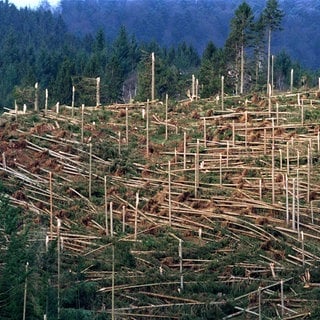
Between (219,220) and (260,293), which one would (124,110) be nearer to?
(219,220)

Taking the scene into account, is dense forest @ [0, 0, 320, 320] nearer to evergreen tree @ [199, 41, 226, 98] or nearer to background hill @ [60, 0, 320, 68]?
evergreen tree @ [199, 41, 226, 98]

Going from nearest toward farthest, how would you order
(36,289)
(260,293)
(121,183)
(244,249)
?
1. (36,289)
2. (260,293)
3. (244,249)
4. (121,183)

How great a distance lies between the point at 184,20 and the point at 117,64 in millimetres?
69197

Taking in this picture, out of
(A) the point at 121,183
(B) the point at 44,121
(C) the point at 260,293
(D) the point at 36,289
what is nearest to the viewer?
(D) the point at 36,289

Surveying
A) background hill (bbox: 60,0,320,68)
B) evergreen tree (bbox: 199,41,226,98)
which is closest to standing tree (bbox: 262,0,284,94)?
evergreen tree (bbox: 199,41,226,98)

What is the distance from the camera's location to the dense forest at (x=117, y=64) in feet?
121

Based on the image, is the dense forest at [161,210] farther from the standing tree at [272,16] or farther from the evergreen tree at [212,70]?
the standing tree at [272,16]

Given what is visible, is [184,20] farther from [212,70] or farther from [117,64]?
[212,70]

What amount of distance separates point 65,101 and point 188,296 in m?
25.0

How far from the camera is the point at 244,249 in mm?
17031

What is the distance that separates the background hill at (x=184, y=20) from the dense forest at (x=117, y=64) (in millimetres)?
19108

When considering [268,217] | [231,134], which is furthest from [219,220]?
[231,134]

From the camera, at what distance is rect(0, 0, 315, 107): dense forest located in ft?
121

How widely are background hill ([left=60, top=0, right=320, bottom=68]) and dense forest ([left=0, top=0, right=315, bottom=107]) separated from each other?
1911 cm
